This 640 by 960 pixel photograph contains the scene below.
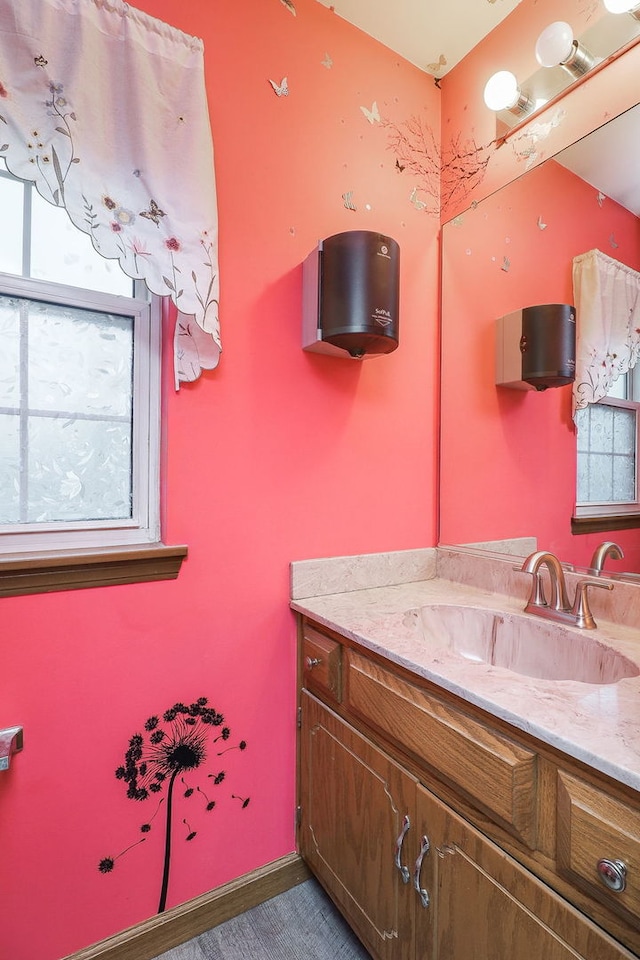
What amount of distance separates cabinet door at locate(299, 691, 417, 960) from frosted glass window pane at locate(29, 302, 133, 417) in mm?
1028

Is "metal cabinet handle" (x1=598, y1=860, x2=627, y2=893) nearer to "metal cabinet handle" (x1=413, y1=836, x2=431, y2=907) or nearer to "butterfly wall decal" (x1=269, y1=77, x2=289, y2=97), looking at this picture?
"metal cabinet handle" (x1=413, y1=836, x2=431, y2=907)

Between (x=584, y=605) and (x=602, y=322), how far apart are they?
0.74 meters

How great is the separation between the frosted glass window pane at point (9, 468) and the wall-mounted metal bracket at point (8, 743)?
472 millimetres

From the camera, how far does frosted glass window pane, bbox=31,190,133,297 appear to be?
3.68ft

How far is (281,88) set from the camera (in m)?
1.36

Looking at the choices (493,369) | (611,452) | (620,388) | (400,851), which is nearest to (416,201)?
(493,369)

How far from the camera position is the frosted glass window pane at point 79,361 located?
1124mm

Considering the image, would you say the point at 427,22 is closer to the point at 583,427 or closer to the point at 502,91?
the point at 502,91

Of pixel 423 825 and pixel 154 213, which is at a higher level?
pixel 154 213

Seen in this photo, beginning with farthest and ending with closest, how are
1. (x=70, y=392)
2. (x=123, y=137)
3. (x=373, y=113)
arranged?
1. (x=373, y=113)
2. (x=70, y=392)
3. (x=123, y=137)

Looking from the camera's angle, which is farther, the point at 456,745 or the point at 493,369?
the point at 493,369

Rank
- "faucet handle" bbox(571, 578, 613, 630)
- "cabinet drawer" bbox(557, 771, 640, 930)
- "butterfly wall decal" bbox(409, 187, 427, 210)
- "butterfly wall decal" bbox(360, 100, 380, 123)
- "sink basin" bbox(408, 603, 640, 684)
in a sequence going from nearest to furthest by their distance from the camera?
"cabinet drawer" bbox(557, 771, 640, 930)
"sink basin" bbox(408, 603, 640, 684)
"faucet handle" bbox(571, 578, 613, 630)
"butterfly wall decal" bbox(360, 100, 380, 123)
"butterfly wall decal" bbox(409, 187, 427, 210)

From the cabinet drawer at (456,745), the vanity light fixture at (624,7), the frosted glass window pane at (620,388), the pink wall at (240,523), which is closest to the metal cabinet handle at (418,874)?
the cabinet drawer at (456,745)

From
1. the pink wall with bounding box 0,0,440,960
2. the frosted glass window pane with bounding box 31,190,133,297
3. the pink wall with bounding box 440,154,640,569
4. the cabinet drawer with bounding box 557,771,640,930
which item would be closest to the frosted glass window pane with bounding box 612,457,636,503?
the pink wall with bounding box 440,154,640,569
